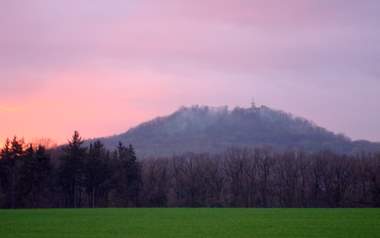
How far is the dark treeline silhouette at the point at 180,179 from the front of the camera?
295 feet

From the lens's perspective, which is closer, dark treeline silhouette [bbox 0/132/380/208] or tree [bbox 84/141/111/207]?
dark treeline silhouette [bbox 0/132/380/208]

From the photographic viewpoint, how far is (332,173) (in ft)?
340

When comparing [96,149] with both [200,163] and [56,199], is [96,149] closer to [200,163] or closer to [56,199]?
[56,199]

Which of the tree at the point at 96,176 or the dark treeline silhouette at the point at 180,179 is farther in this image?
the tree at the point at 96,176

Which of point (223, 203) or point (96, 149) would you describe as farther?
point (223, 203)

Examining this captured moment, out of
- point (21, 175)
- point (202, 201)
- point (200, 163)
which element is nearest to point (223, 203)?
point (202, 201)

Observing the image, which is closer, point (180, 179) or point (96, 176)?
point (96, 176)

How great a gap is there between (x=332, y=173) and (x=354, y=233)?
73.9m

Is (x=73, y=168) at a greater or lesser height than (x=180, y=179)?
greater

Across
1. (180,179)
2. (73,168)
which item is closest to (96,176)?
(73,168)

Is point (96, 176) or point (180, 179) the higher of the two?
point (96, 176)

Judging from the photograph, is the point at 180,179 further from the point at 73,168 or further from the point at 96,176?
the point at 73,168

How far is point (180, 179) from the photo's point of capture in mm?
108188

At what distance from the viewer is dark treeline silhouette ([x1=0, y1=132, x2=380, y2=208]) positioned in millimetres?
90062
